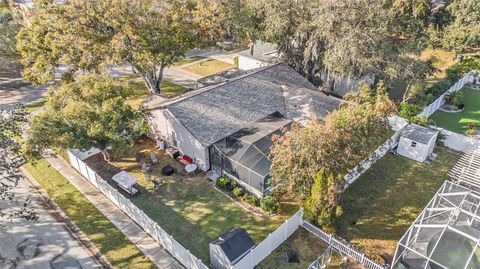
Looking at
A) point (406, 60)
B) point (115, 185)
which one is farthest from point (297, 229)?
point (406, 60)

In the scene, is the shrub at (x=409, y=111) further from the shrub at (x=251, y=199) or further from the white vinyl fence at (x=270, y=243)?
the shrub at (x=251, y=199)

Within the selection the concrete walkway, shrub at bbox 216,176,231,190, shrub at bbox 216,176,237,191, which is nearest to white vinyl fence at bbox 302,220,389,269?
shrub at bbox 216,176,237,191

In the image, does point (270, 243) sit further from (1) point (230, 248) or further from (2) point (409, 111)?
(2) point (409, 111)

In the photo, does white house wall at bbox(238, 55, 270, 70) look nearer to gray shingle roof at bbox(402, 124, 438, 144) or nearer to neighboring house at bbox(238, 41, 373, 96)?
neighboring house at bbox(238, 41, 373, 96)

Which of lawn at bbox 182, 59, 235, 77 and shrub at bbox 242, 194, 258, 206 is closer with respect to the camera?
shrub at bbox 242, 194, 258, 206

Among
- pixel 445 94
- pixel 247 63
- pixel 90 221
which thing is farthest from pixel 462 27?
pixel 90 221
